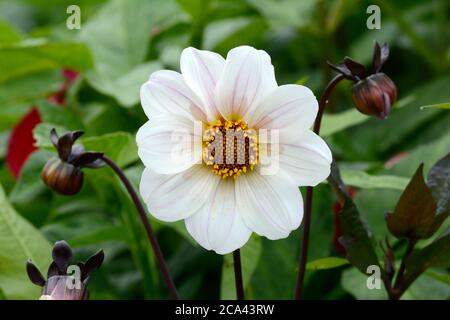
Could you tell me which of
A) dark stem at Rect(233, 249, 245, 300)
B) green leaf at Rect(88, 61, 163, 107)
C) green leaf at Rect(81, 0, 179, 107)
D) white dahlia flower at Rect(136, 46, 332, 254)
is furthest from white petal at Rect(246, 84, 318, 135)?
green leaf at Rect(81, 0, 179, 107)

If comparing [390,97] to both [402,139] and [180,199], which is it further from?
[402,139]

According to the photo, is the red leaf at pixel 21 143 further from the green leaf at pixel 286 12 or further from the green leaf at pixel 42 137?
the green leaf at pixel 286 12

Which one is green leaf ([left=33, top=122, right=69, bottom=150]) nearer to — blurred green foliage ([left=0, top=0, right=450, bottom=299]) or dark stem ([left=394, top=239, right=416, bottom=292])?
blurred green foliage ([left=0, top=0, right=450, bottom=299])

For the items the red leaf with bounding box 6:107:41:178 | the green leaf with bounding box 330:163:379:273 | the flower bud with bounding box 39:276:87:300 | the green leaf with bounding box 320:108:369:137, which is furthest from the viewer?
the red leaf with bounding box 6:107:41:178

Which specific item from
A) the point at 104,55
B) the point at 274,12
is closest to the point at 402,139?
the point at 274,12

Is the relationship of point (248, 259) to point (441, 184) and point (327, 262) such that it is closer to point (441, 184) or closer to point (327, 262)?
point (327, 262)
